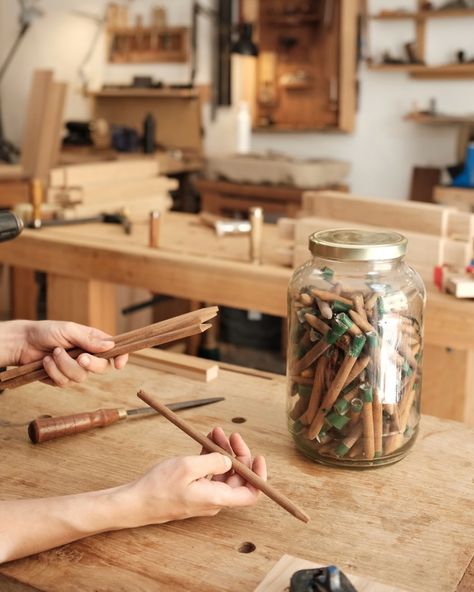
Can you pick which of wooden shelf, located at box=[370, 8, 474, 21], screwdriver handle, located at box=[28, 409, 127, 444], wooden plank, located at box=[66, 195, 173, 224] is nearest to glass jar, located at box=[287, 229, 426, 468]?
screwdriver handle, located at box=[28, 409, 127, 444]

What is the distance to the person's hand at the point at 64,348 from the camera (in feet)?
4.58

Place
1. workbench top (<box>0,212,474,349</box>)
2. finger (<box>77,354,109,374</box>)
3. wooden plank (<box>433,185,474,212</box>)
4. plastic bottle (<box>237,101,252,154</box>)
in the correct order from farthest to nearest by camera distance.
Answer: plastic bottle (<box>237,101,252,154</box>) → wooden plank (<box>433,185,474,212</box>) → workbench top (<box>0,212,474,349</box>) → finger (<box>77,354,109,374</box>)

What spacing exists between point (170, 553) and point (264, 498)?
0.21 m

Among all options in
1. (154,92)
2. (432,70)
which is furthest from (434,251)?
(154,92)

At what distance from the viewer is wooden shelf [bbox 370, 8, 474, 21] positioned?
5.54m

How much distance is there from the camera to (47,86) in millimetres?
4676

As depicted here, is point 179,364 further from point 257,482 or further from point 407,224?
point 407,224

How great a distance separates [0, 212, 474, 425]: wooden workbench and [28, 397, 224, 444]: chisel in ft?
3.56

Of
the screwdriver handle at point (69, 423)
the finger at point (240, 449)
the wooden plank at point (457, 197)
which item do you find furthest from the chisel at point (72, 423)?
the wooden plank at point (457, 197)

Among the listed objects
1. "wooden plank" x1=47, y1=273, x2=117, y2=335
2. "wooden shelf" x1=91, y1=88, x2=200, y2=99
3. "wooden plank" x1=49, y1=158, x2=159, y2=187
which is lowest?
"wooden plank" x1=47, y1=273, x2=117, y2=335

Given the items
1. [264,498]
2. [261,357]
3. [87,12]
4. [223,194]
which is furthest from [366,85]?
[264,498]

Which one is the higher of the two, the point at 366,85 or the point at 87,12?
the point at 87,12

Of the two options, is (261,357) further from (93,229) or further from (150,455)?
(150,455)

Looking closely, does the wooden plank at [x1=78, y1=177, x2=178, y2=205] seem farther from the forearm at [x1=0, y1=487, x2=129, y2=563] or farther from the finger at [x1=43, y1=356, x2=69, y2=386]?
the forearm at [x1=0, y1=487, x2=129, y2=563]
